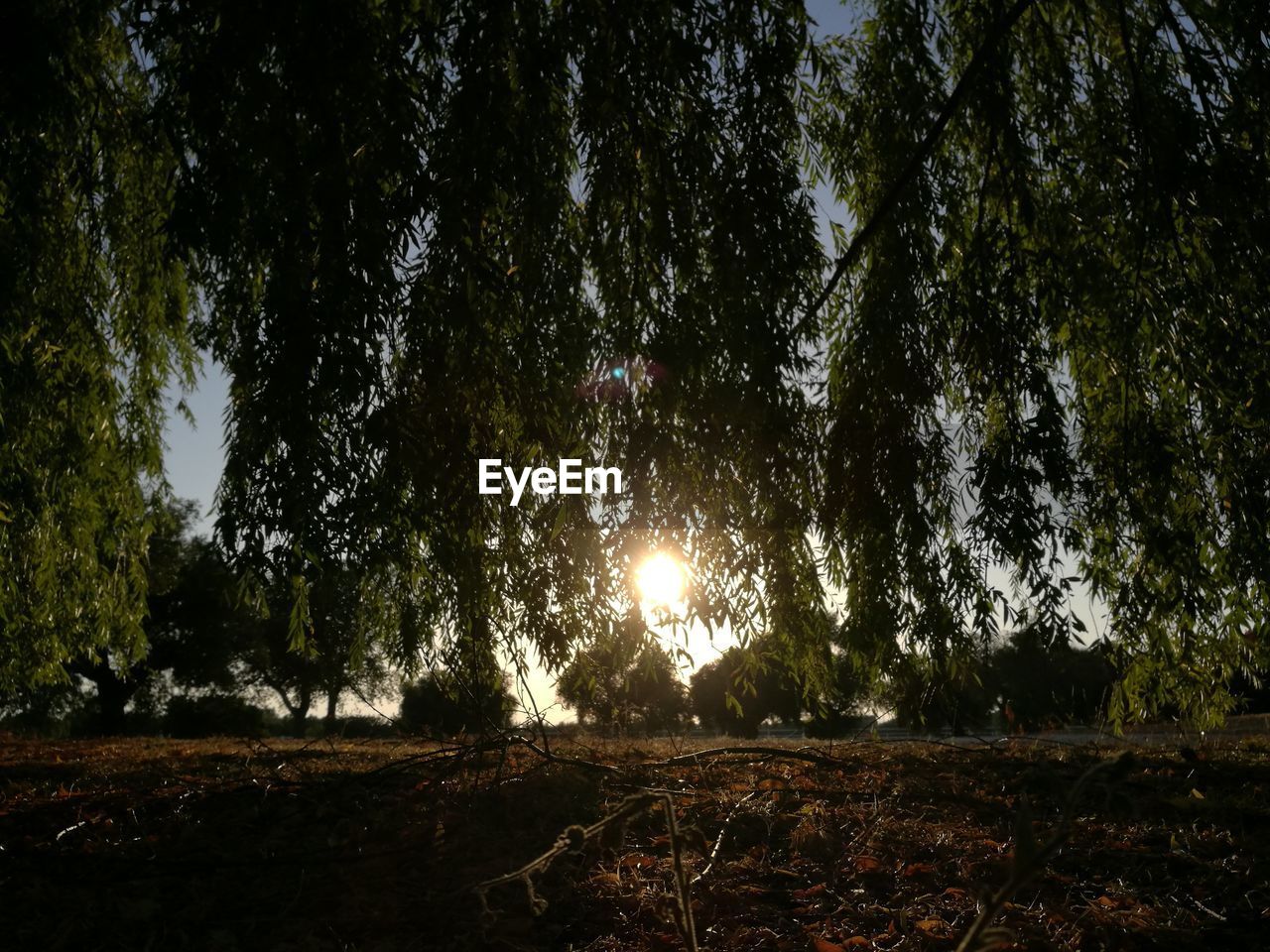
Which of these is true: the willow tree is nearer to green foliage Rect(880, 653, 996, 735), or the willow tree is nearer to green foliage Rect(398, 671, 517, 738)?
green foliage Rect(880, 653, 996, 735)

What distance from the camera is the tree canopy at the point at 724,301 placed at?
143 inches

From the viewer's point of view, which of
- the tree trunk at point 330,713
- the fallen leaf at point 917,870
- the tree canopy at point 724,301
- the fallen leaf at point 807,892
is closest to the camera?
the fallen leaf at point 807,892

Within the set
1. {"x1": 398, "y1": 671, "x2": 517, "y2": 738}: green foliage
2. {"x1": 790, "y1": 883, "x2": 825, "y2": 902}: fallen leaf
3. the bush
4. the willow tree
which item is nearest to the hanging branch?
the willow tree

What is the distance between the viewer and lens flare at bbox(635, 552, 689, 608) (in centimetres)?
389

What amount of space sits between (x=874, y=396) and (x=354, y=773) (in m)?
2.97

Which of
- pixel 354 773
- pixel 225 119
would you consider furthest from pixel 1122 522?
pixel 225 119

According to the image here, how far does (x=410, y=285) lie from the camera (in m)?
3.67

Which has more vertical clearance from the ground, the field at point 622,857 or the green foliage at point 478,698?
the green foliage at point 478,698

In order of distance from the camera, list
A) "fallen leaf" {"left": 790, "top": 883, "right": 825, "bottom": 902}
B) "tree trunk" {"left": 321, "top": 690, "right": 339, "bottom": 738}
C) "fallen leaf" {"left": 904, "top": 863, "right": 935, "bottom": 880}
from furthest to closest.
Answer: "tree trunk" {"left": 321, "top": 690, "right": 339, "bottom": 738} < "fallen leaf" {"left": 904, "top": 863, "right": 935, "bottom": 880} < "fallen leaf" {"left": 790, "top": 883, "right": 825, "bottom": 902}

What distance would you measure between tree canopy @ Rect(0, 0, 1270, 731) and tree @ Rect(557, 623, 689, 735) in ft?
0.55

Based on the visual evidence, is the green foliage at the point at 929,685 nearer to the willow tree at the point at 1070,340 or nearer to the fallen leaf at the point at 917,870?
the willow tree at the point at 1070,340

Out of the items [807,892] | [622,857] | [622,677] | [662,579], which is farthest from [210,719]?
[807,892]

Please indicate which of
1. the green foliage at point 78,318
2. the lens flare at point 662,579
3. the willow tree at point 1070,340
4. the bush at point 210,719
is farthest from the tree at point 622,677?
the bush at point 210,719

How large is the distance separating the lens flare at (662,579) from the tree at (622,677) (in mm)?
167
